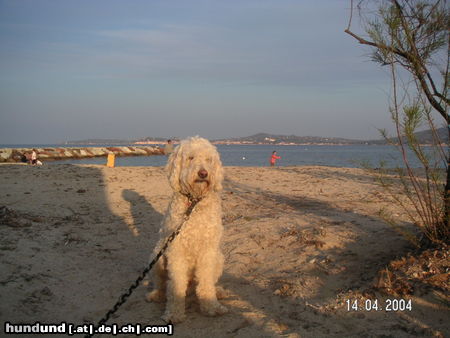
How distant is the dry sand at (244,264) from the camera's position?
3.76 metres

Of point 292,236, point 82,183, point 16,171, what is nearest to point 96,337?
point 292,236

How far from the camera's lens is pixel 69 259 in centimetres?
558

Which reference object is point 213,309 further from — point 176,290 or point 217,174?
point 217,174

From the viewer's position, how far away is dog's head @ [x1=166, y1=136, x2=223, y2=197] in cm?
403

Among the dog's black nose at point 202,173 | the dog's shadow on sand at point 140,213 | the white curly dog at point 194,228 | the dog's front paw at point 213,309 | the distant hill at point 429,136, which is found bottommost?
the dog's front paw at point 213,309

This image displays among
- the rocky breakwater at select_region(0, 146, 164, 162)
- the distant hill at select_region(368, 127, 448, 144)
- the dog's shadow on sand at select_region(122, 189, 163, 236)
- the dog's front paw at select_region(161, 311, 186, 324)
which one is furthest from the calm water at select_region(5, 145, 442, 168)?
the dog's shadow on sand at select_region(122, 189, 163, 236)

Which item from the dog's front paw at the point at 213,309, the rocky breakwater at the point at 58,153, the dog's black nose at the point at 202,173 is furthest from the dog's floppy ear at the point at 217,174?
the rocky breakwater at the point at 58,153

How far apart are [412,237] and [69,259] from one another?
5.20 meters

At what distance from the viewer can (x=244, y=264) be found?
552cm

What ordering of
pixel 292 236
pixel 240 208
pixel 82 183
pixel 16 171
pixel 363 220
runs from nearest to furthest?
1. pixel 292 236
2. pixel 363 220
3. pixel 240 208
4. pixel 82 183
5. pixel 16 171

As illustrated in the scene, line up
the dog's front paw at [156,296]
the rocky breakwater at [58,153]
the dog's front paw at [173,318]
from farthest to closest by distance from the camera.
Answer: the rocky breakwater at [58,153] → the dog's front paw at [156,296] → the dog's front paw at [173,318]

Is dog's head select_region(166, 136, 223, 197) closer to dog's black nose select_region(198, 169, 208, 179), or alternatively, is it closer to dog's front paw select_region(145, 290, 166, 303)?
dog's black nose select_region(198, 169, 208, 179)

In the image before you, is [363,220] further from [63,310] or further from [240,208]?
[63,310]

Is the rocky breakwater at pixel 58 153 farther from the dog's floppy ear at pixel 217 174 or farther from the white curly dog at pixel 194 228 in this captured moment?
the dog's floppy ear at pixel 217 174
